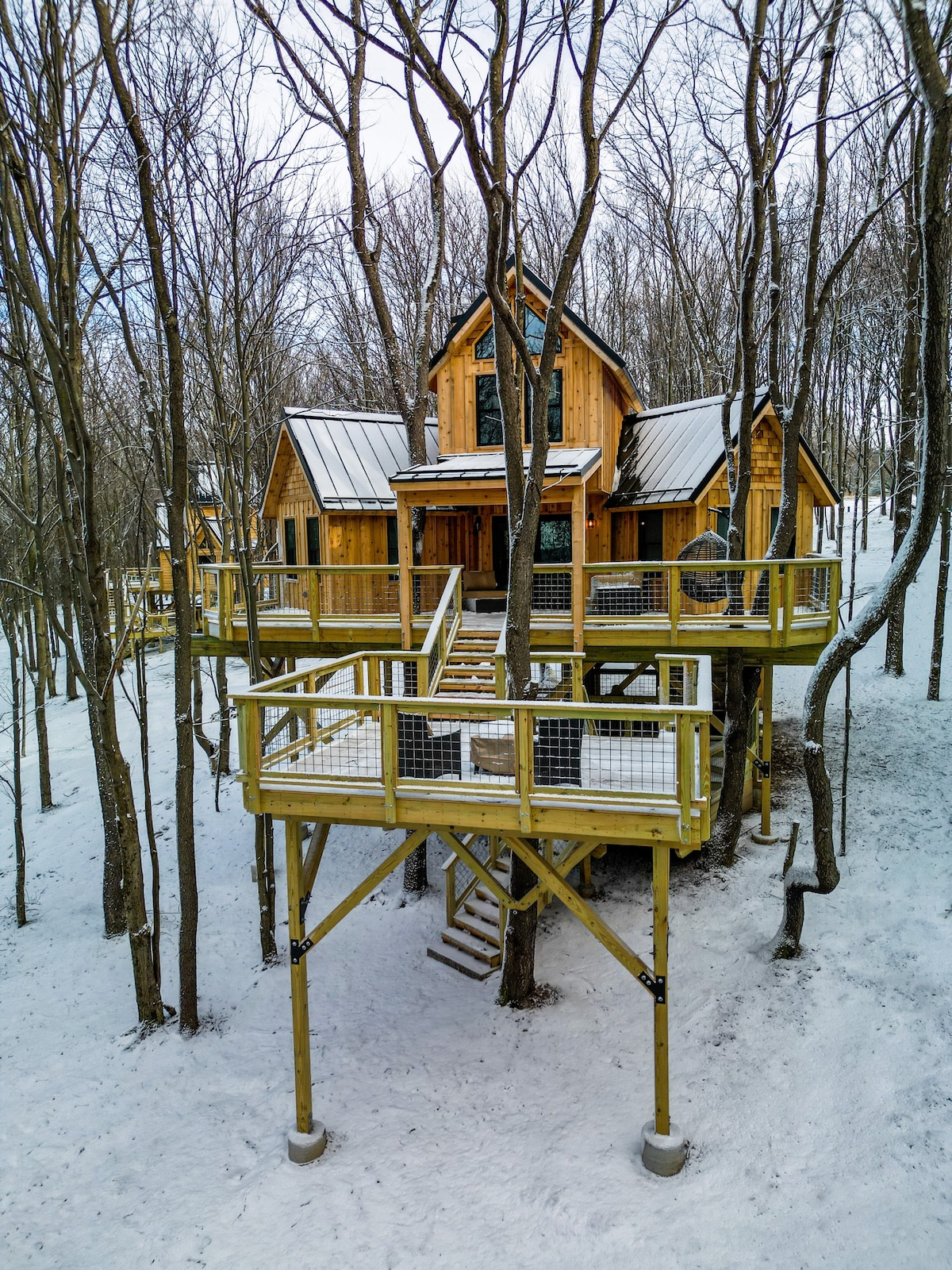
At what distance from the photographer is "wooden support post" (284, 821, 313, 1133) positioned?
728 centimetres

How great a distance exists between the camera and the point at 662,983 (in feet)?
21.9

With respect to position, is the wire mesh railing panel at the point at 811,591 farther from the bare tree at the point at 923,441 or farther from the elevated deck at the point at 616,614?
the bare tree at the point at 923,441

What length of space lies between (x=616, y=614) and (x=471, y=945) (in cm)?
512

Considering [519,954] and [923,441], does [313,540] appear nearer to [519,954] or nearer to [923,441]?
[519,954]

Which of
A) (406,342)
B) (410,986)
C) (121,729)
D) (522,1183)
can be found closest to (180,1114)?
(410,986)

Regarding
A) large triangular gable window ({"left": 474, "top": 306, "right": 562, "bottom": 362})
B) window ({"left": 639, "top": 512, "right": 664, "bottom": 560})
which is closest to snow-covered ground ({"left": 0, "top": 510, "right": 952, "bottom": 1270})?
window ({"left": 639, "top": 512, "right": 664, "bottom": 560})

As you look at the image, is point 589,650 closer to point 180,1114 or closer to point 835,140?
point 180,1114

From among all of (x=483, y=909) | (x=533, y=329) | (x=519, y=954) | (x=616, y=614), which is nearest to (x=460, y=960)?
(x=483, y=909)

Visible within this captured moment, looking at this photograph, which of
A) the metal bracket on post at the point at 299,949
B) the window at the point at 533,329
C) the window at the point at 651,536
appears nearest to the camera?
the metal bracket on post at the point at 299,949

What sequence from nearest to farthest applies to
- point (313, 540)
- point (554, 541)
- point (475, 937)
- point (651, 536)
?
point (475, 937), point (651, 536), point (554, 541), point (313, 540)

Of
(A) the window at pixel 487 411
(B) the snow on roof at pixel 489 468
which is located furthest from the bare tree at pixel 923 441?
(A) the window at pixel 487 411

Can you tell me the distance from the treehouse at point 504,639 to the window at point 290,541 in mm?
97

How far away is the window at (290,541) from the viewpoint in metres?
16.6

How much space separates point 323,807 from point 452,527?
9.39 m
